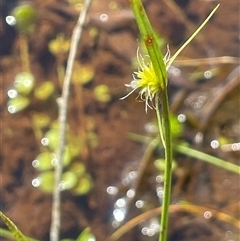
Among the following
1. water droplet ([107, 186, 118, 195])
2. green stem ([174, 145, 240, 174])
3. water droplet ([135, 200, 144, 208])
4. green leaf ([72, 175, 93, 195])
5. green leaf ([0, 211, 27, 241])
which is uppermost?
green leaf ([0, 211, 27, 241])

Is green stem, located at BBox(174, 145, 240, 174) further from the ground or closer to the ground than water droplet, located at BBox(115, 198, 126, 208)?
further from the ground

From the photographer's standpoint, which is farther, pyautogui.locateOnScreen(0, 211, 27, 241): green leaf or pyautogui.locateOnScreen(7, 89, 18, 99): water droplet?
pyautogui.locateOnScreen(7, 89, 18, 99): water droplet

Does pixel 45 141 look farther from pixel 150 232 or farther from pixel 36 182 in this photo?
pixel 150 232

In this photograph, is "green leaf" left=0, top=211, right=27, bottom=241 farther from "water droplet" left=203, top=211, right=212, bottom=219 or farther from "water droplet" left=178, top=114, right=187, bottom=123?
"water droplet" left=178, top=114, right=187, bottom=123

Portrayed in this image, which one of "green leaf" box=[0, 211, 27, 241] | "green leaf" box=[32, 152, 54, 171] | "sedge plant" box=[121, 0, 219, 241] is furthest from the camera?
"green leaf" box=[32, 152, 54, 171]

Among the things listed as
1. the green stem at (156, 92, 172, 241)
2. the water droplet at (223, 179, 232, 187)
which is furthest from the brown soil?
the green stem at (156, 92, 172, 241)

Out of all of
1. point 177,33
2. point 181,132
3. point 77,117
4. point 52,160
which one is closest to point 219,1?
point 177,33

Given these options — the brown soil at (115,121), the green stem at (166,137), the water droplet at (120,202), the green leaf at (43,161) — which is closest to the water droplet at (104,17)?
the brown soil at (115,121)

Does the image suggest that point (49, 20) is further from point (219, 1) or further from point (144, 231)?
point (144, 231)

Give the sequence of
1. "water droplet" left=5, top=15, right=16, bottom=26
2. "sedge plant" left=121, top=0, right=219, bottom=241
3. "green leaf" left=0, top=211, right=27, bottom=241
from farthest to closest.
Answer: "water droplet" left=5, top=15, right=16, bottom=26, "green leaf" left=0, top=211, right=27, bottom=241, "sedge plant" left=121, top=0, right=219, bottom=241
